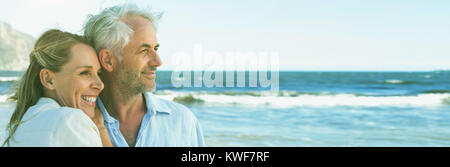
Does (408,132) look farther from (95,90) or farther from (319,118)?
(95,90)

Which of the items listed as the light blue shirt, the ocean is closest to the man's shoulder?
the light blue shirt

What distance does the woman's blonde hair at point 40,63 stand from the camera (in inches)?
67.1

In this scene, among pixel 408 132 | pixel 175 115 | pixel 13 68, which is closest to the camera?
pixel 175 115

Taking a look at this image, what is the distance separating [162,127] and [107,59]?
409 millimetres

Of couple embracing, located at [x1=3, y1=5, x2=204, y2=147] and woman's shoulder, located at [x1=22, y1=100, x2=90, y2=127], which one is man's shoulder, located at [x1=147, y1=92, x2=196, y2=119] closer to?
couple embracing, located at [x1=3, y1=5, x2=204, y2=147]

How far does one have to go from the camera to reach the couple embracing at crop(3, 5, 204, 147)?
1.48 meters

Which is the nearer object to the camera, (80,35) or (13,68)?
(80,35)

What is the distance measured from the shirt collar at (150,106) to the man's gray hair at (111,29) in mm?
247

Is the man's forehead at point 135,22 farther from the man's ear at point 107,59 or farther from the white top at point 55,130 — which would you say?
the white top at point 55,130

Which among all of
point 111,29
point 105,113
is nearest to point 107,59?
point 111,29
